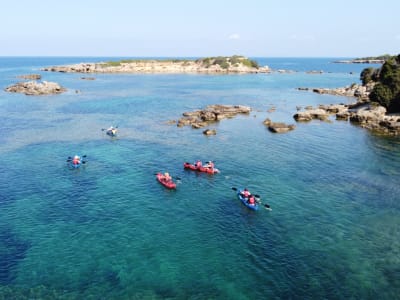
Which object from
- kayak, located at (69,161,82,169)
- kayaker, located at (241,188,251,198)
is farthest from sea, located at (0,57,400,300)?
kayaker, located at (241,188,251,198)

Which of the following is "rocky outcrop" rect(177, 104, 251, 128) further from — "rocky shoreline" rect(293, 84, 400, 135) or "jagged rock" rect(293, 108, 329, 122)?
"rocky shoreline" rect(293, 84, 400, 135)

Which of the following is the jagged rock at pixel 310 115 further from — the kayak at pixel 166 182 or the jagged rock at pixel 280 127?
the kayak at pixel 166 182

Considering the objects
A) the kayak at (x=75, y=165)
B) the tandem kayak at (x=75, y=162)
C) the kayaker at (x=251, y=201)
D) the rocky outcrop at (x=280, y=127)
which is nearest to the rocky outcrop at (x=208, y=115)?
the rocky outcrop at (x=280, y=127)

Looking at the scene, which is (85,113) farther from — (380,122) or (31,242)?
(380,122)

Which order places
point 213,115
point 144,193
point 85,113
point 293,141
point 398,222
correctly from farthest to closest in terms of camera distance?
point 85,113, point 213,115, point 293,141, point 144,193, point 398,222

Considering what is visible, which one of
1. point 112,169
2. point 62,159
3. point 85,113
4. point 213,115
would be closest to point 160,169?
point 112,169

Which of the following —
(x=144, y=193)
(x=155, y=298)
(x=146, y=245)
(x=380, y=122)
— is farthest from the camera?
(x=380, y=122)
